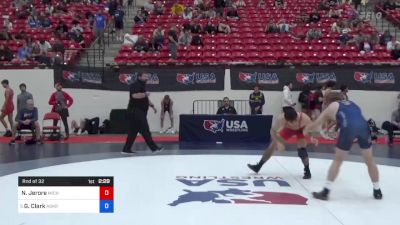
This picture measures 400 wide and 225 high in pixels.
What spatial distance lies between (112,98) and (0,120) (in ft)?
10.7

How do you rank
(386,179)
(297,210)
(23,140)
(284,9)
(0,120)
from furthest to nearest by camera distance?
(284,9), (0,120), (23,140), (386,179), (297,210)

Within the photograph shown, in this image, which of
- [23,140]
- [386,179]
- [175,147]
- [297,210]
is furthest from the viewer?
[23,140]

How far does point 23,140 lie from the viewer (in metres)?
14.5

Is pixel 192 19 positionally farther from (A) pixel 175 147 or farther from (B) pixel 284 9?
(A) pixel 175 147

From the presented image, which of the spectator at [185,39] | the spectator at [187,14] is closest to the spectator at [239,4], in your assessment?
the spectator at [187,14]

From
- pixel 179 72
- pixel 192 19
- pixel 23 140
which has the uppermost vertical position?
pixel 192 19

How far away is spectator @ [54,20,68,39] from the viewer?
2014cm

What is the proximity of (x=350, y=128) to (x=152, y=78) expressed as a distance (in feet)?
34.0

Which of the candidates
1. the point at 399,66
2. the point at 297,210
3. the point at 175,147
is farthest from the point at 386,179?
the point at 399,66

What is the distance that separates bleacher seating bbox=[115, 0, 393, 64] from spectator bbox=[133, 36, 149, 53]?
0.20 metres

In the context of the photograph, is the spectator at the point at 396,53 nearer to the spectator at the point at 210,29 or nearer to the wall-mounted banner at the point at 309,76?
the wall-mounted banner at the point at 309,76

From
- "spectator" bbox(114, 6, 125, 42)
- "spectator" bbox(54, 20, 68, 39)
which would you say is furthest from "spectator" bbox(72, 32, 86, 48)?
"spectator" bbox(114, 6, 125, 42)

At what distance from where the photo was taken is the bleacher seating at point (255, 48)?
59.8 ft
